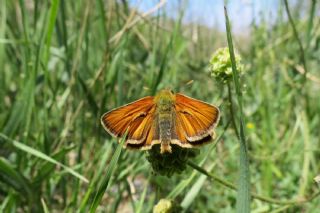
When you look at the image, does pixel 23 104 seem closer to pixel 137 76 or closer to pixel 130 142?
pixel 130 142

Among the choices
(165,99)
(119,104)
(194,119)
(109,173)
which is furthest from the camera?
(119,104)

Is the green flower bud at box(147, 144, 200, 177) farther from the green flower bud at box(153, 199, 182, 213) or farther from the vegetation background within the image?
the green flower bud at box(153, 199, 182, 213)

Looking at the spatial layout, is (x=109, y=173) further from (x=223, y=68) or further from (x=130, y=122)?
(x=223, y=68)

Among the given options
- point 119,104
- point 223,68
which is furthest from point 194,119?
point 119,104

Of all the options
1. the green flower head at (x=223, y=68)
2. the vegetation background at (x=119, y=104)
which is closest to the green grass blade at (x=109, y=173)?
the vegetation background at (x=119, y=104)

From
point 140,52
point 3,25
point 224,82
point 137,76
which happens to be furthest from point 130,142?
point 140,52

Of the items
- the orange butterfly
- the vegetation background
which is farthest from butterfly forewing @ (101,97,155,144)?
the vegetation background
